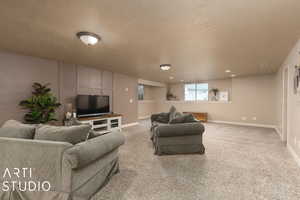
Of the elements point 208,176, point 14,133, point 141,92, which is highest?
point 141,92

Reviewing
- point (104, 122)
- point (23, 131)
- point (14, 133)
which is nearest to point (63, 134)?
point (23, 131)

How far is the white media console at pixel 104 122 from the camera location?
4.43 m

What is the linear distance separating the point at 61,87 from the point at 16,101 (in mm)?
1072

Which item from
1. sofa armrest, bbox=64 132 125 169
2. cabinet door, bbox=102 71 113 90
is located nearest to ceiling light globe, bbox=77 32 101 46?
sofa armrest, bbox=64 132 125 169

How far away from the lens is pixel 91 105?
15.8 ft

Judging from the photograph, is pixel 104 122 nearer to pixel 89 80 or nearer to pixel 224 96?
pixel 89 80

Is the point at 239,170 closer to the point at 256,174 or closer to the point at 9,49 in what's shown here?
the point at 256,174

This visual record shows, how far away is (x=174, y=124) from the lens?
309 cm

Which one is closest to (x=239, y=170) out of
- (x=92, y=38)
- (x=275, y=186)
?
(x=275, y=186)

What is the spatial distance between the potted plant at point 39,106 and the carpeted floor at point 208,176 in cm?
210

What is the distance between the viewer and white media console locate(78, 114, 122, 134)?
4427 millimetres
